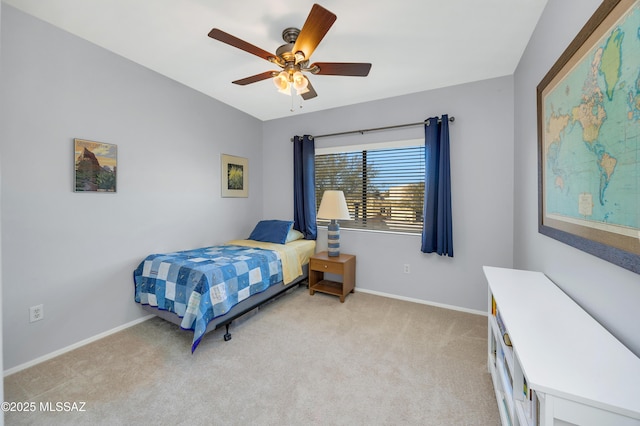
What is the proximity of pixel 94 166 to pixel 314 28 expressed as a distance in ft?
7.19

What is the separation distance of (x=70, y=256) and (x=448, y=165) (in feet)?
12.1

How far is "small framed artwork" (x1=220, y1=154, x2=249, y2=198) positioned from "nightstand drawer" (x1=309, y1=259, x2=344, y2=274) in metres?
1.53

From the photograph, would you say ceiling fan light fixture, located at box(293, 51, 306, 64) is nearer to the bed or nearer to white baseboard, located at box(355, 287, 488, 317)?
the bed

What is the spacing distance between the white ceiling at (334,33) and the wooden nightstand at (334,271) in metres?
2.09

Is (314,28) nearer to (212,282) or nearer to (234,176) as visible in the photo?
(212,282)

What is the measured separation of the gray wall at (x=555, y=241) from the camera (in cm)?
95

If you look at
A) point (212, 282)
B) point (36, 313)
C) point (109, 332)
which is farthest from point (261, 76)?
point (109, 332)

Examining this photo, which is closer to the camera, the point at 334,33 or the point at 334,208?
the point at 334,33

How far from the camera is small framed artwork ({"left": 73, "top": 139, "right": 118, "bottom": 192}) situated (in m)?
2.13

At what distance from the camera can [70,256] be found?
2104 mm

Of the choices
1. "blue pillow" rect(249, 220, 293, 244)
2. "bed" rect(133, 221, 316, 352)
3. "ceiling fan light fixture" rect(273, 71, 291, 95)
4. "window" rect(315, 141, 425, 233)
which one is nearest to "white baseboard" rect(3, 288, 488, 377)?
"bed" rect(133, 221, 316, 352)

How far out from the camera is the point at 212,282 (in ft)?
6.89

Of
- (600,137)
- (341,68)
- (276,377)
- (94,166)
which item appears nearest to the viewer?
(600,137)

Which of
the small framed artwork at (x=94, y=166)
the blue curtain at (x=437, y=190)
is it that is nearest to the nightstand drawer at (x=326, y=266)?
the blue curtain at (x=437, y=190)
